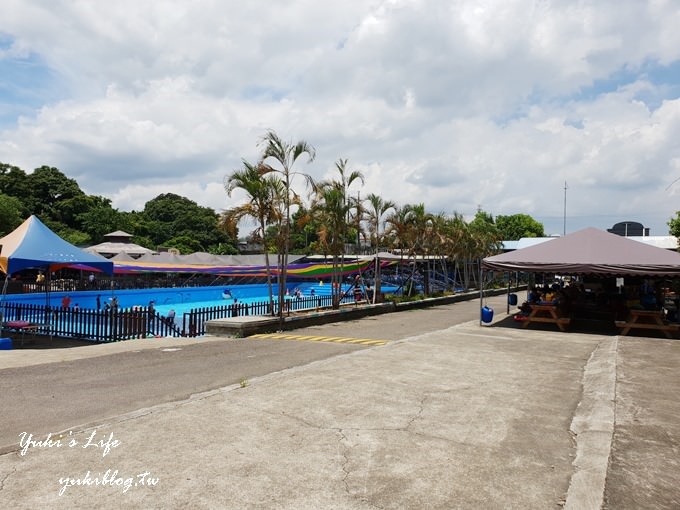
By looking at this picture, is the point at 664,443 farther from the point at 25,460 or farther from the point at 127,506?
the point at 25,460

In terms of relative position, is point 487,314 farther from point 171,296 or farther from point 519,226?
point 519,226

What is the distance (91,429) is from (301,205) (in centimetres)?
1223

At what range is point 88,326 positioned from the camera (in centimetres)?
1527

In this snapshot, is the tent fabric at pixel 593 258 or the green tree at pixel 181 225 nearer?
the tent fabric at pixel 593 258

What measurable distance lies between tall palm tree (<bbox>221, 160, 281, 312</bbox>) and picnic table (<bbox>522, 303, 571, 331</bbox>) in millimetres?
8635

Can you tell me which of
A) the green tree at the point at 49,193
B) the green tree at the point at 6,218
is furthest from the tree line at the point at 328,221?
the green tree at the point at 49,193

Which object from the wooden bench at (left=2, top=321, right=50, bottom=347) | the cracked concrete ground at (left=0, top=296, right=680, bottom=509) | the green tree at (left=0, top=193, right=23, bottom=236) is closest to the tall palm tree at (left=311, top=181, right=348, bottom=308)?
the wooden bench at (left=2, top=321, right=50, bottom=347)

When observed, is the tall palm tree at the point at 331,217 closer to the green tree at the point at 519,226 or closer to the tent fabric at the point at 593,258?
the tent fabric at the point at 593,258

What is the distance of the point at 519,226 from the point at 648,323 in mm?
74132

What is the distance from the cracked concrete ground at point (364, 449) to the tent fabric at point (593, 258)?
7695mm

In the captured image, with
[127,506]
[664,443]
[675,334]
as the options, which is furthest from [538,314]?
[127,506]

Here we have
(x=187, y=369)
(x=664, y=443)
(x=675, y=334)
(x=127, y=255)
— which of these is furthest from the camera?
(x=127, y=255)

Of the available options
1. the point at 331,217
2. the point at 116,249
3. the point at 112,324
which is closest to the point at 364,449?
the point at 112,324

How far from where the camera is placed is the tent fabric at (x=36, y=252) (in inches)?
571
